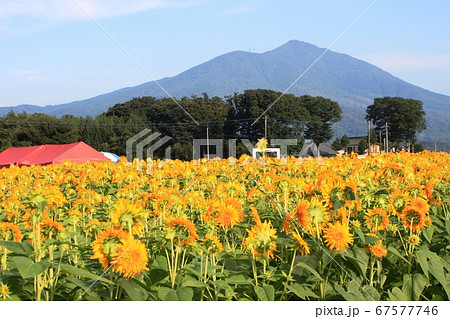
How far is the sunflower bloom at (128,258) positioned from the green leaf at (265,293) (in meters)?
0.84

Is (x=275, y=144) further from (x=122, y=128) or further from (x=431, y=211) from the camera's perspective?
(x=122, y=128)

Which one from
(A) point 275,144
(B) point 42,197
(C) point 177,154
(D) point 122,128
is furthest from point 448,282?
(D) point 122,128

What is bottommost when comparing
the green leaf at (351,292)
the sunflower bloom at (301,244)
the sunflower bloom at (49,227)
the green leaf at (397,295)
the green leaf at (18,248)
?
the green leaf at (397,295)

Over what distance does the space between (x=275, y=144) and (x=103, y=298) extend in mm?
11165

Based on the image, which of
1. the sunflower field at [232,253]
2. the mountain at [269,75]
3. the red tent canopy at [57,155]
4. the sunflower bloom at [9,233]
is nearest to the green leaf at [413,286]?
the sunflower field at [232,253]

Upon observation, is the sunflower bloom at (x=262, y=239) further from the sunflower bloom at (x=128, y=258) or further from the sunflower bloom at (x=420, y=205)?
the sunflower bloom at (x=420, y=205)

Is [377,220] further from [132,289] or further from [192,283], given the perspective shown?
[132,289]

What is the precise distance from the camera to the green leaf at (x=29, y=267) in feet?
8.21

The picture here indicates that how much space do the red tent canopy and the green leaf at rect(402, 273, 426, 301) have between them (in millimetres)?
16232

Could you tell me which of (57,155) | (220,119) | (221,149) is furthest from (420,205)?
(57,155)

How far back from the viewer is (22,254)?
291 centimetres

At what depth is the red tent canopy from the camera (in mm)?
19594

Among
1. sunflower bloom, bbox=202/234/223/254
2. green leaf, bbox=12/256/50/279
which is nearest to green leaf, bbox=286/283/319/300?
sunflower bloom, bbox=202/234/223/254

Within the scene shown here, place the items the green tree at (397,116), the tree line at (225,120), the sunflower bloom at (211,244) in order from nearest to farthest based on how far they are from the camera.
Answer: the sunflower bloom at (211,244), the tree line at (225,120), the green tree at (397,116)
